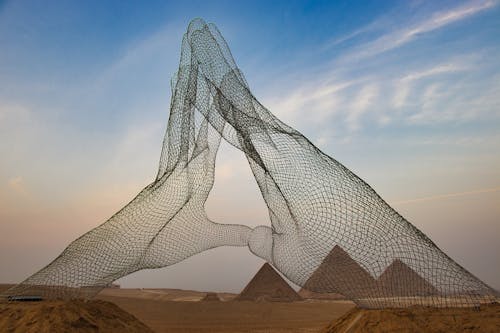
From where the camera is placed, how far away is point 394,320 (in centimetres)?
1064

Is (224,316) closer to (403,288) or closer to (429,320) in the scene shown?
(403,288)

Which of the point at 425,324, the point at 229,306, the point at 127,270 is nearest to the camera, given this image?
the point at 425,324

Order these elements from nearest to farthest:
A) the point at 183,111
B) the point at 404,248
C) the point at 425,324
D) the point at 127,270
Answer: the point at 425,324 → the point at 404,248 → the point at 127,270 → the point at 183,111

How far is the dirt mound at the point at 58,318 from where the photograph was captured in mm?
11391

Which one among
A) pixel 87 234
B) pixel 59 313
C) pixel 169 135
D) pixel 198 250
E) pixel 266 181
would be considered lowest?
pixel 59 313

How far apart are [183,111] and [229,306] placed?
2374 cm

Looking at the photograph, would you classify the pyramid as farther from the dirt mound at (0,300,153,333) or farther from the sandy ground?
the dirt mound at (0,300,153,333)

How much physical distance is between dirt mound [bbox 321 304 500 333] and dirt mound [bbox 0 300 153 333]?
6912 millimetres

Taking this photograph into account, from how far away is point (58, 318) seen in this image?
38.0 ft

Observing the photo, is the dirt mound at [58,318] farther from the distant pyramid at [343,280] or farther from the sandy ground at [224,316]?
the sandy ground at [224,316]

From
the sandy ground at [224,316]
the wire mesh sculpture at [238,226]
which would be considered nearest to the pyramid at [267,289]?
the sandy ground at [224,316]

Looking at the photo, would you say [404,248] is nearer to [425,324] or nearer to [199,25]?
[425,324]

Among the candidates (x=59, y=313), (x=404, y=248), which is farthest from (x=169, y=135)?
(x=404, y=248)

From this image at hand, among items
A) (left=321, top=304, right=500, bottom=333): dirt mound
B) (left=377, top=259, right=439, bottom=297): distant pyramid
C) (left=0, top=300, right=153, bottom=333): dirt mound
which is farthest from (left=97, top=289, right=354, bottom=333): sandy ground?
(left=321, top=304, right=500, bottom=333): dirt mound
